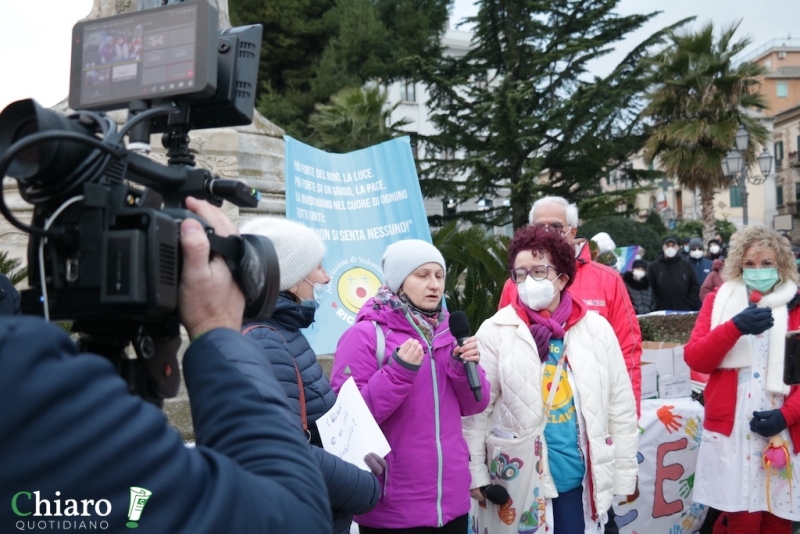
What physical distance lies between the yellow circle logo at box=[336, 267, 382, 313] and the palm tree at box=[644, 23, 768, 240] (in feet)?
64.9

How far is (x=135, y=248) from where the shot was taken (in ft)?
3.59

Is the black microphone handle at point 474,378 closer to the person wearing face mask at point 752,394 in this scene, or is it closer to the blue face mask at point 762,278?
the person wearing face mask at point 752,394

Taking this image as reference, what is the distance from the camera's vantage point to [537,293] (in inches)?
150

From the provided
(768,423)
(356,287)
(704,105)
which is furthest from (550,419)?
(704,105)

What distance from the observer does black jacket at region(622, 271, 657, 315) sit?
11297 mm

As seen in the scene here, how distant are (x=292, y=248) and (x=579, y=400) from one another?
5.50 ft

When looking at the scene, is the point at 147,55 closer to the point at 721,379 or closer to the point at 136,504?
the point at 136,504

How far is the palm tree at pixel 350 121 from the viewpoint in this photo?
2119 cm

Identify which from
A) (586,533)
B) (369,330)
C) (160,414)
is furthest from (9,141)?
(586,533)

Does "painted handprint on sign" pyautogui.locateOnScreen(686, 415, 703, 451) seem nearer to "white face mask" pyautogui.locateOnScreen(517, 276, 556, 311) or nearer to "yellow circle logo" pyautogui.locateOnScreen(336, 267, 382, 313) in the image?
"white face mask" pyautogui.locateOnScreen(517, 276, 556, 311)

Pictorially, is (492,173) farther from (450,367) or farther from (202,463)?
(202,463)

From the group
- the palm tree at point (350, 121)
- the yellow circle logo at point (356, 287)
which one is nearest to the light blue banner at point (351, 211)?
the yellow circle logo at point (356, 287)

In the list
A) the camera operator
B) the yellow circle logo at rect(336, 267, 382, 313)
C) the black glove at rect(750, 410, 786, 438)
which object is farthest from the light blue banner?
the camera operator

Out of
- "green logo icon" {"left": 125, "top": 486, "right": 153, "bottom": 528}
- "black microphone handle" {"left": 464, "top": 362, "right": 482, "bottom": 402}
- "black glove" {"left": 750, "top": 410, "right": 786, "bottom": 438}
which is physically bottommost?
"black glove" {"left": 750, "top": 410, "right": 786, "bottom": 438}
